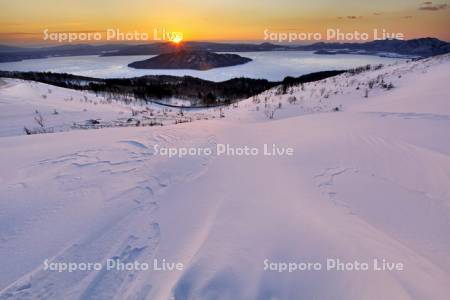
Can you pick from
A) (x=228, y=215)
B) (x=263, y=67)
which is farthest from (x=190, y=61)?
(x=228, y=215)

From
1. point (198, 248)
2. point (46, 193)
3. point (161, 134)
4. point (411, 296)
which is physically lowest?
point (411, 296)

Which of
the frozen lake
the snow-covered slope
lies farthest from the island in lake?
the snow-covered slope

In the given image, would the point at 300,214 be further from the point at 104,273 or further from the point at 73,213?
the point at 73,213

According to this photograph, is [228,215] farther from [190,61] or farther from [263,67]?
[190,61]

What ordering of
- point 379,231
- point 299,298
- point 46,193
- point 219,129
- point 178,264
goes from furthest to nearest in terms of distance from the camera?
1. point 219,129
2. point 46,193
3. point 379,231
4. point 178,264
5. point 299,298

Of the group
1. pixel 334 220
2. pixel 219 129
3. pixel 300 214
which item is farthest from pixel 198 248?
pixel 219 129

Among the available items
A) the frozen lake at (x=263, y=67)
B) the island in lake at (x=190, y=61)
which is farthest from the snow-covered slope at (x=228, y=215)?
the island in lake at (x=190, y=61)

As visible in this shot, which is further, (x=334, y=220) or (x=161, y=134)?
(x=161, y=134)

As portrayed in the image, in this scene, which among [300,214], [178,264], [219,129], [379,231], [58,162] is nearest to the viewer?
[178,264]
